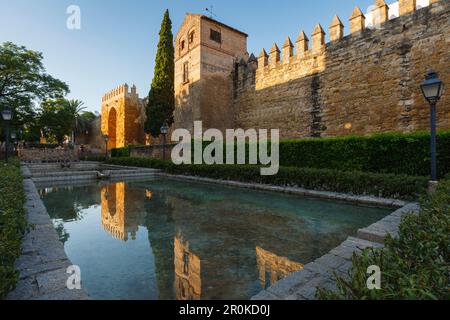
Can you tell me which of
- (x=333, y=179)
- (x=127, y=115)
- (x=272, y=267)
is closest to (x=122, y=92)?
(x=127, y=115)

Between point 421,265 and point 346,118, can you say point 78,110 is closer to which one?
point 346,118

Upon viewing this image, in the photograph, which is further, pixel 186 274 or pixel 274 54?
pixel 274 54

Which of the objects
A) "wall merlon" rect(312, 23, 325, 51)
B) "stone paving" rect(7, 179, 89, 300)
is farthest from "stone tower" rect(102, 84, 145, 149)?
"stone paving" rect(7, 179, 89, 300)

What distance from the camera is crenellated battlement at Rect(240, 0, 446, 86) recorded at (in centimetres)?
1065

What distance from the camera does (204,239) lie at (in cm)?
353

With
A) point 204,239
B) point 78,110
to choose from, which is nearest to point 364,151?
point 204,239

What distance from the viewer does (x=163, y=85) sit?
21.9m

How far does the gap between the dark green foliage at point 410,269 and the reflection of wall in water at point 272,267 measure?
0.83 m

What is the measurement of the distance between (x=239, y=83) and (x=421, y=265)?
57.8ft

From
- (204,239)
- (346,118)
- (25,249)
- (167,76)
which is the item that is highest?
(167,76)

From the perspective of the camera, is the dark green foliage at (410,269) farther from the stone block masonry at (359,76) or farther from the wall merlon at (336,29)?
the wall merlon at (336,29)

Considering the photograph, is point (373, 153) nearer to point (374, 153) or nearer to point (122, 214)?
point (374, 153)

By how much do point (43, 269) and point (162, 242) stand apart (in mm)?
1486

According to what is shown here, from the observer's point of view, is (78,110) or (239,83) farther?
(78,110)
